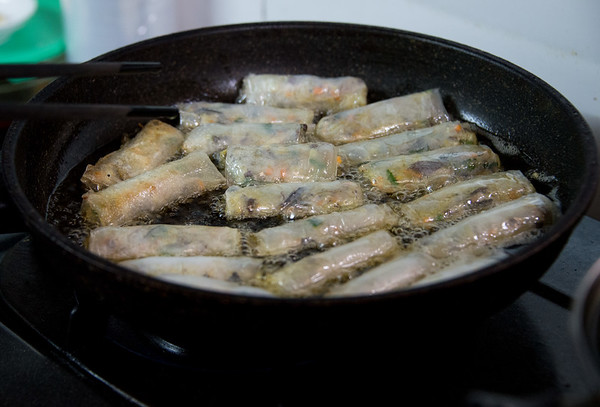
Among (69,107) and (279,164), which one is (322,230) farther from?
(69,107)

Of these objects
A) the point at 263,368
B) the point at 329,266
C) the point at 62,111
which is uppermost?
the point at 62,111

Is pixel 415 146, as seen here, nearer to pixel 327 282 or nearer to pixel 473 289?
pixel 327 282

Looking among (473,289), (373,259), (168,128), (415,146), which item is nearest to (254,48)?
(168,128)

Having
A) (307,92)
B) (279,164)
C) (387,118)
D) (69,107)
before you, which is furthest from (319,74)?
(69,107)

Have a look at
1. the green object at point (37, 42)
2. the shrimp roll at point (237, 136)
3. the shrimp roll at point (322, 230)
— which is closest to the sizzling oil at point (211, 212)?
the shrimp roll at point (322, 230)

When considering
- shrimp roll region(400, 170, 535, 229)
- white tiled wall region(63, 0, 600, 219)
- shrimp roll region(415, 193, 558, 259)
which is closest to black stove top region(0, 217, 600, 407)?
shrimp roll region(415, 193, 558, 259)

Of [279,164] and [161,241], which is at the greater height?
[279,164]

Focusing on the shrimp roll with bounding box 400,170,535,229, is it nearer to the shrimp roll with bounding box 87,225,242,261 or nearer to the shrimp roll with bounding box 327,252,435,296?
the shrimp roll with bounding box 327,252,435,296

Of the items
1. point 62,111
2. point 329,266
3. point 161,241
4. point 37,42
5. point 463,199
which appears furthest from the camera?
point 37,42
